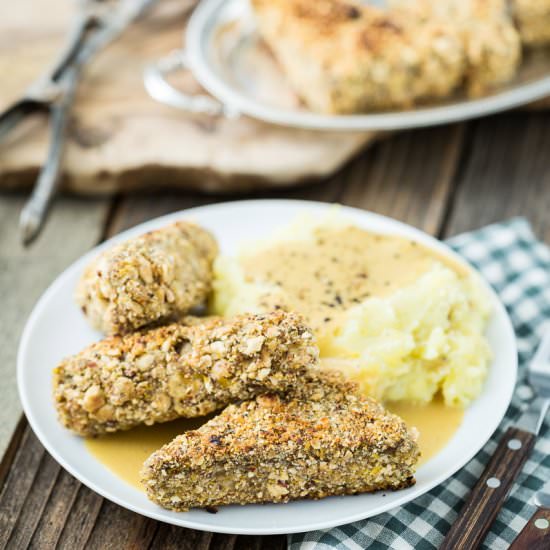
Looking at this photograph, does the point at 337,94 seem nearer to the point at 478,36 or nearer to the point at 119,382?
the point at 478,36

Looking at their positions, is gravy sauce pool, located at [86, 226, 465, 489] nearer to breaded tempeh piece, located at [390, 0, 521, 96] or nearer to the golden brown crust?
the golden brown crust

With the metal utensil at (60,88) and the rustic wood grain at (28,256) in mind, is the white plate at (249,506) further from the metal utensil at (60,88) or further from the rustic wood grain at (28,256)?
the metal utensil at (60,88)

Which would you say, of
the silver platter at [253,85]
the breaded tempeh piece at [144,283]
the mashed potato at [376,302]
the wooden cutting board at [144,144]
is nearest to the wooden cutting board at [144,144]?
the wooden cutting board at [144,144]

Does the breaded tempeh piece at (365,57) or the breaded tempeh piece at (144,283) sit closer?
the breaded tempeh piece at (144,283)

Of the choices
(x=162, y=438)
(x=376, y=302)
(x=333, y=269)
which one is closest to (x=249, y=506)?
(x=162, y=438)

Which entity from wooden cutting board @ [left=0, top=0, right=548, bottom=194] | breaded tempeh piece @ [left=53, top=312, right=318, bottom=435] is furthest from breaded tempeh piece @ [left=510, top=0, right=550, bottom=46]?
breaded tempeh piece @ [left=53, top=312, right=318, bottom=435]
